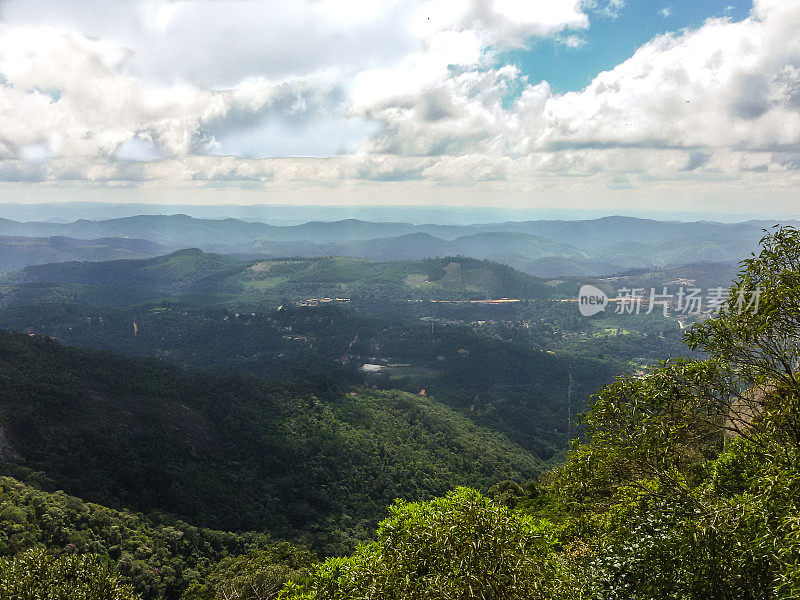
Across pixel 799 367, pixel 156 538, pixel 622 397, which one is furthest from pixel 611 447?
pixel 156 538

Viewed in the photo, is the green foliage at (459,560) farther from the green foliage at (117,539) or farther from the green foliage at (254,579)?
the green foliage at (117,539)

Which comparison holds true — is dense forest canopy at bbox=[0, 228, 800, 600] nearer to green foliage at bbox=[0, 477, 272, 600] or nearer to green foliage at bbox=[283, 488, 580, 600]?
green foliage at bbox=[283, 488, 580, 600]

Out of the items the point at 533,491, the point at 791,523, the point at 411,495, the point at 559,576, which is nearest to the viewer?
the point at 791,523

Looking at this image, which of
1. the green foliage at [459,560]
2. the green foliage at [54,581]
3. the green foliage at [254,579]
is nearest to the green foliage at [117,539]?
the green foliage at [254,579]

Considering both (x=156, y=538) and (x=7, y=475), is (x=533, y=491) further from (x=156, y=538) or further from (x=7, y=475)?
(x=7, y=475)

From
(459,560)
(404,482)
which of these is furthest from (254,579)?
(404,482)

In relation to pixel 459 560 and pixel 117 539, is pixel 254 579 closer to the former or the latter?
pixel 117 539

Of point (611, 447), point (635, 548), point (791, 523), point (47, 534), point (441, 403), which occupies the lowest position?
point (441, 403)

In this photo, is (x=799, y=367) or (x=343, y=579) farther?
(x=343, y=579)
